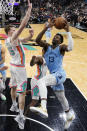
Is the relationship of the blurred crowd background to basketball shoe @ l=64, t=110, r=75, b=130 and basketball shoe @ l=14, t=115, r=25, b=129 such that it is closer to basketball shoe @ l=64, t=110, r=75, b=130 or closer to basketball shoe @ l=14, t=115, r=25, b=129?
basketball shoe @ l=64, t=110, r=75, b=130

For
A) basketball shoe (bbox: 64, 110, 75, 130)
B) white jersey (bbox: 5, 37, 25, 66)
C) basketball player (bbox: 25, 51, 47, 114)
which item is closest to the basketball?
basketball player (bbox: 25, 51, 47, 114)

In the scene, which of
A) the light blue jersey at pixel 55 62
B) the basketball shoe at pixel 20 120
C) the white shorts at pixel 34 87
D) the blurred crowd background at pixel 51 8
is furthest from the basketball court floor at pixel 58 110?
the blurred crowd background at pixel 51 8

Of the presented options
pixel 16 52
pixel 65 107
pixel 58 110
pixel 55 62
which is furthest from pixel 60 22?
pixel 58 110

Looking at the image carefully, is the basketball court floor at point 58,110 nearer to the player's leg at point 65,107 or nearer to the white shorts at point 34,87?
the player's leg at point 65,107

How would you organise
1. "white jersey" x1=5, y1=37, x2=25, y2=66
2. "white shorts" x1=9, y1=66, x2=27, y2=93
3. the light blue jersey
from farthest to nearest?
"white shorts" x1=9, y1=66, x2=27, y2=93, "white jersey" x1=5, y1=37, x2=25, y2=66, the light blue jersey

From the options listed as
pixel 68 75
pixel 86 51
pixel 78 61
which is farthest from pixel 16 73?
pixel 86 51

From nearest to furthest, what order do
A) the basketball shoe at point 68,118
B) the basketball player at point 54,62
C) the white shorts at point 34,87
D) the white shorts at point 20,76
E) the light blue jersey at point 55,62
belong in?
the basketball player at point 54,62 < the light blue jersey at point 55,62 < the white shorts at point 20,76 < the basketball shoe at point 68,118 < the white shorts at point 34,87

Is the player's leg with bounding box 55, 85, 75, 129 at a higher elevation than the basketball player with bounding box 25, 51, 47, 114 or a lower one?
lower

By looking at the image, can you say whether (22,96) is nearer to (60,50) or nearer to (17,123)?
(17,123)

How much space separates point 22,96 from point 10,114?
879mm

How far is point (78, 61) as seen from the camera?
33.7 ft

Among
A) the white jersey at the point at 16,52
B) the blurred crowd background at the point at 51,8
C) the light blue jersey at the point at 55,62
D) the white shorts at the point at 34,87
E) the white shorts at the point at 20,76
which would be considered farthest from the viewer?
the blurred crowd background at the point at 51,8

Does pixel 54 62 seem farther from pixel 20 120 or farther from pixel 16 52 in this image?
pixel 20 120

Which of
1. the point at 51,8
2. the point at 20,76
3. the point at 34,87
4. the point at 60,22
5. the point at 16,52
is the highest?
the point at 60,22
